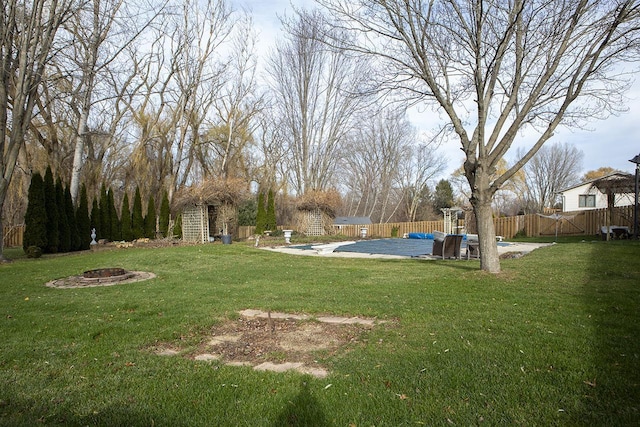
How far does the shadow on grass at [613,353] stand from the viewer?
7.26 ft

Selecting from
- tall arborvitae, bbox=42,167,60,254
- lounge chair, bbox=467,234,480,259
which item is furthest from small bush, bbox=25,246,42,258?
lounge chair, bbox=467,234,480,259

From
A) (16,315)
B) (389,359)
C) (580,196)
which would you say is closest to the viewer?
(389,359)

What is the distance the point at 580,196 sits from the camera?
30.5m

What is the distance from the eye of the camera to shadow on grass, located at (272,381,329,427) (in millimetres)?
2211

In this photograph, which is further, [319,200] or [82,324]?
[319,200]

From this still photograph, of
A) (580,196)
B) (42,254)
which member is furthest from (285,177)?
(580,196)

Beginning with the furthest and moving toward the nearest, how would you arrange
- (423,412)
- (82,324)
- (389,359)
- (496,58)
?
(496,58)
(82,324)
(389,359)
(423,412)

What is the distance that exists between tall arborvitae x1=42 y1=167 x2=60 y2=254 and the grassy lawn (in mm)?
9674

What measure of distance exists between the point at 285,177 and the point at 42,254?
19934 mm

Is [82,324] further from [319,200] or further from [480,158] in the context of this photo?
[319,200]

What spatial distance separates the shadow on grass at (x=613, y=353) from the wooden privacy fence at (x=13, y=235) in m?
26.8

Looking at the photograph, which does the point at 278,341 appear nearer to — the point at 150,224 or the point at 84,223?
the point at 84,223

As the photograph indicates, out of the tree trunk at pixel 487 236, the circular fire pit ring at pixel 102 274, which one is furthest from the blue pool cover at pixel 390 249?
the circular fire pit ring at pixel 102 274

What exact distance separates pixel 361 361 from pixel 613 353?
193 cm
